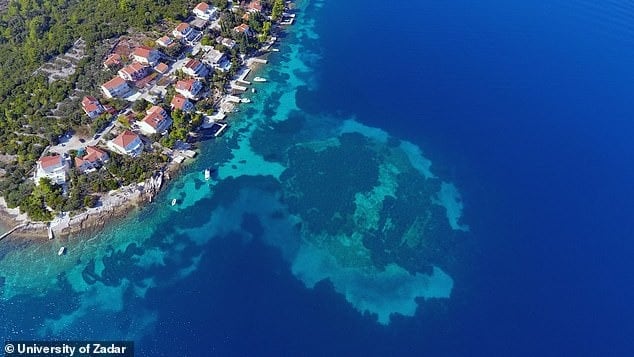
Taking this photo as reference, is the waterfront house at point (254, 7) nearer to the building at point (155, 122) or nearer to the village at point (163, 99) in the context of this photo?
the village at point (163, 99)

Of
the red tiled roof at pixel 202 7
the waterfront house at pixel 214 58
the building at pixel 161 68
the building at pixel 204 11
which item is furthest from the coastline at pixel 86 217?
the red tiled roof at pixel 202 7

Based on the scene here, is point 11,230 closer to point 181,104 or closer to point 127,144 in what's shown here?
point 127,144

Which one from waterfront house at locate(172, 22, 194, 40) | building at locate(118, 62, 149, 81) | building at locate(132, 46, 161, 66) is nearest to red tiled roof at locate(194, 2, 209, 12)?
waterfront house at locate(172, 22, 194, 40)

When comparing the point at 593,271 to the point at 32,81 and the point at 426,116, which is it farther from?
the point at 32,81

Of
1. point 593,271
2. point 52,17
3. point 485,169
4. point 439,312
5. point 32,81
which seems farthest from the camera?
point 52,17

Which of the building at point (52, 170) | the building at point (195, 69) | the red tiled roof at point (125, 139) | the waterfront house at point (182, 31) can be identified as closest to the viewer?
the building at point (52, 170)

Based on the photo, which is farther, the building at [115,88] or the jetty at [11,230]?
the building at [115,88]

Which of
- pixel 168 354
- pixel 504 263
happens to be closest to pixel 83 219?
pixel 168 354
